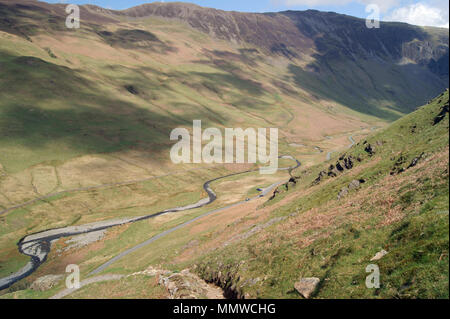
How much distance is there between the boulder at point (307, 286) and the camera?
22253 millimetres

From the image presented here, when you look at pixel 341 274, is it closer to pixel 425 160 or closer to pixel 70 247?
pixel 425 160

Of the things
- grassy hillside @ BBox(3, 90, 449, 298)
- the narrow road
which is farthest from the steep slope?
the narrow road

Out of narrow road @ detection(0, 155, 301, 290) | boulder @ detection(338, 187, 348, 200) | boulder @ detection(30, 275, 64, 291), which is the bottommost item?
narrow road @ detection(0, 155, 301, 290)

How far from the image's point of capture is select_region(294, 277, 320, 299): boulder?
22.3 metres

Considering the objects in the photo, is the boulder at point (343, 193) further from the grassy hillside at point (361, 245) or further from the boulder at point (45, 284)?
the boulder at point (45, 284)

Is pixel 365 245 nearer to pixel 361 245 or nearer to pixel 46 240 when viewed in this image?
pixel 361 245

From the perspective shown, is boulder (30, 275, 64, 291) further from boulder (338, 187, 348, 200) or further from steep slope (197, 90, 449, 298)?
boulder (338, 187, 348, 200)

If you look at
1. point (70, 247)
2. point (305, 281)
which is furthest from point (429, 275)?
point (70, 247)

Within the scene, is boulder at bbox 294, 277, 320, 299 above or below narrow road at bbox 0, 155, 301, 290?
above

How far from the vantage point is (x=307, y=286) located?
23.0 meters

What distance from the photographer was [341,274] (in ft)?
71.1

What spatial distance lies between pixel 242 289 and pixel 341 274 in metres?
9.78

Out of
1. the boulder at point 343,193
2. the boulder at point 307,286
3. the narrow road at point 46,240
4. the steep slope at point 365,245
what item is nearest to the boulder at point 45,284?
the narrow road at point 46,240

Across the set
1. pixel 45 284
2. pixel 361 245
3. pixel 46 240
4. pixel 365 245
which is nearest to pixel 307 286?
pixel 361 245
